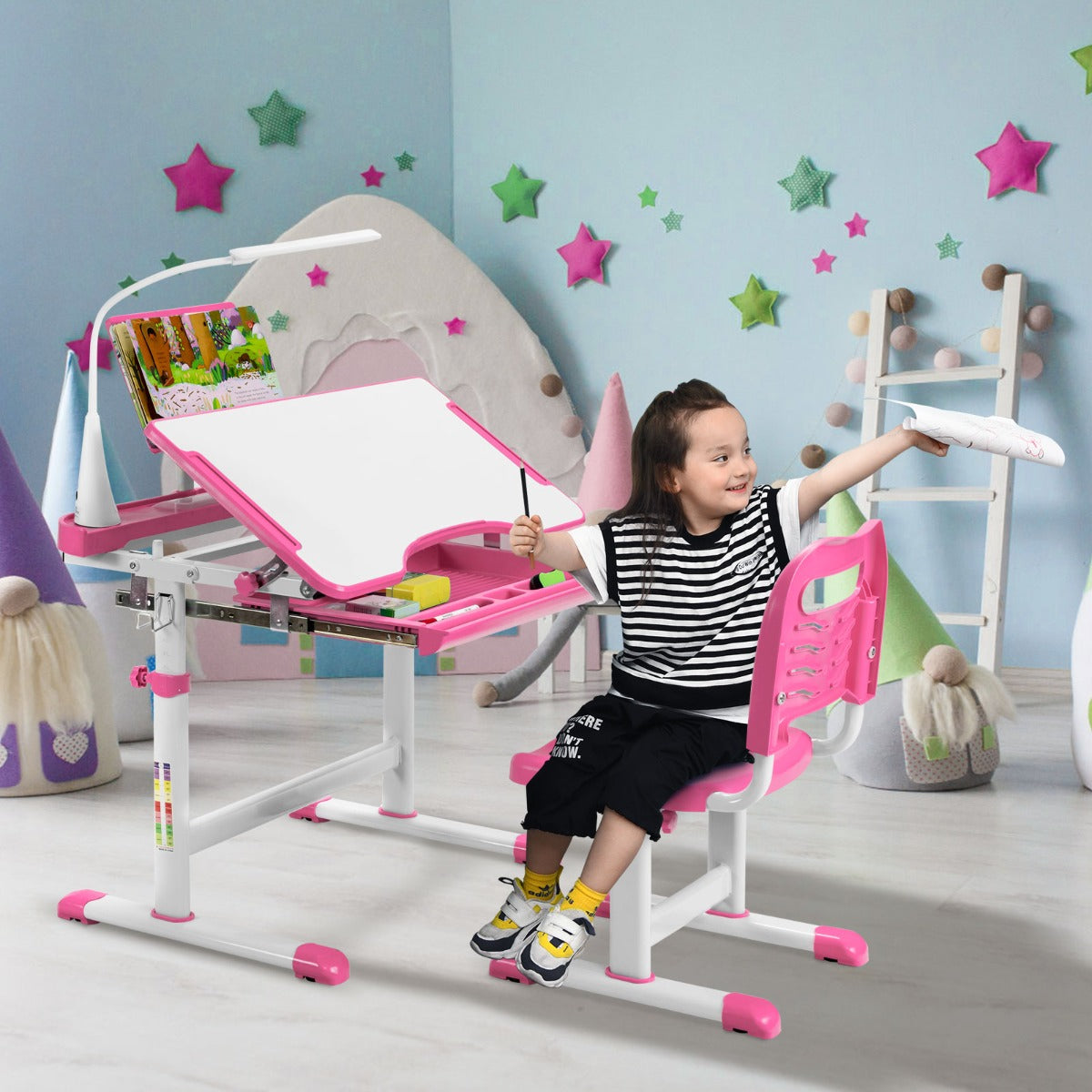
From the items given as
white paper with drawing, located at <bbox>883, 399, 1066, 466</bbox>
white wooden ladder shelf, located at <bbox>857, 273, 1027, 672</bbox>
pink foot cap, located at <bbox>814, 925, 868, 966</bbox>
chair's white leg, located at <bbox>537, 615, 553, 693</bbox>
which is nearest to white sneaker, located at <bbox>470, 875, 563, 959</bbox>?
pink foot cap, located at <bbox>814, 925, 868, 966</bbox>

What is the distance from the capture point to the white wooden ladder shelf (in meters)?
3.36

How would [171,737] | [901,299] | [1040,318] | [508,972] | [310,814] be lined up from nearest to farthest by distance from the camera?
[508,972], [171,737], [310,814], [1040,318], [901,299]

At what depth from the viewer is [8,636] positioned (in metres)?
2.63

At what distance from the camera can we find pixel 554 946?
1580mm

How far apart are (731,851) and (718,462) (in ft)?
2.09

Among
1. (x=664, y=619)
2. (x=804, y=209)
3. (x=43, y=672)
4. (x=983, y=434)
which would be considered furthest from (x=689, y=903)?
(x=804, y=209)

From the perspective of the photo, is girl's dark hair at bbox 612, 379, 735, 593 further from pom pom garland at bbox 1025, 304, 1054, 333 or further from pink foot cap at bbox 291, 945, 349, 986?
pom pom garland at bbox 1025, 304, 1054, 333

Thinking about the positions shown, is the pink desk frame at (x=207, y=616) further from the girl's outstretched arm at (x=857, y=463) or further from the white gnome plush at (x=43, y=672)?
the white gnome plush at (x=43, y=672)

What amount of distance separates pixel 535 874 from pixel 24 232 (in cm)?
265

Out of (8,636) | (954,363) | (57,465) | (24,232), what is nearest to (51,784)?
(8,636)

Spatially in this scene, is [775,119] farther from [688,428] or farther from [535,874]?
[535,874]

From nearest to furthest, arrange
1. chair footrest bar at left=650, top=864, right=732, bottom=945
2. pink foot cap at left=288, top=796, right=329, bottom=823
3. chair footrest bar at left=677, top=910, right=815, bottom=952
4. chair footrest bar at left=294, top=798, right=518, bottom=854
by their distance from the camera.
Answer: chair footrest bar at left=650, top=864, right=732, bottom=945 → chair footrest bar at left=677, top=910, right=815, bottom=952 → chair footrest bar at left=294, top=798, right=518, bottom=854 → pink foot cap at left=288, top=796, right=329, bottom=823

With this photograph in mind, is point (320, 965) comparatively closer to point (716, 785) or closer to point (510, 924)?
point (510, 924)

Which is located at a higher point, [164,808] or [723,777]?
[723,777]
